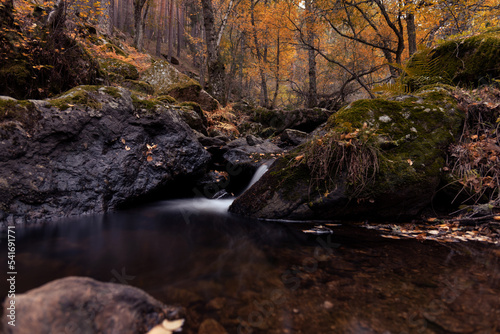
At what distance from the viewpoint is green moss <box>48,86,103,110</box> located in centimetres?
432

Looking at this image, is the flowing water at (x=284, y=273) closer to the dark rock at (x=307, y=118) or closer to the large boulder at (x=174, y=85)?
the dark rock at (x=307, y=118)

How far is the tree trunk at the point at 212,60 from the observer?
11016 millimetres

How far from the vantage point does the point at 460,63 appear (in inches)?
208

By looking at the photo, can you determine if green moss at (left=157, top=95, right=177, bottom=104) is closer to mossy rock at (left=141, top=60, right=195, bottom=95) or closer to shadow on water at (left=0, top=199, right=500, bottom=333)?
mossy rock at (left=141, top=60, right=195, bottom=95)

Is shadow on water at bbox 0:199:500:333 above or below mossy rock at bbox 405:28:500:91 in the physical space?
below

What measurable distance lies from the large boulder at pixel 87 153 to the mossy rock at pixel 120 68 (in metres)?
5.01

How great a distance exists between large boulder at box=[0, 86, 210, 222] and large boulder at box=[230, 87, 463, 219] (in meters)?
2.29

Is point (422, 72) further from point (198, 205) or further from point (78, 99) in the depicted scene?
point (78, 99)

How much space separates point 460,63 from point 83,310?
7.60 m

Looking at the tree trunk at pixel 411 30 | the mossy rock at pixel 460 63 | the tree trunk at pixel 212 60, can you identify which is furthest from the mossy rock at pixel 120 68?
the tree trunk at pixel 411 30

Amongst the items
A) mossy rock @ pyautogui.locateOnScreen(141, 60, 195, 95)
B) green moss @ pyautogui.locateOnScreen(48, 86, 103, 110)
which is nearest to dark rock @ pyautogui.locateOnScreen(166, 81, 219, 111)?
mossy rock @ pyautogui.locateOnScreen(141, 60, 195, 95)

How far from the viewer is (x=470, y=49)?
202 inches

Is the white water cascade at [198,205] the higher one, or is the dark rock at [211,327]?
the white water cascade at [198,205]

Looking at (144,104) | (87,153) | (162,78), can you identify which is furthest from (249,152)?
(162,78)
